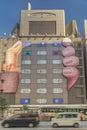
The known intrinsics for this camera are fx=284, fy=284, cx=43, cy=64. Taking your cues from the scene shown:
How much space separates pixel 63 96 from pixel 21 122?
233 ft

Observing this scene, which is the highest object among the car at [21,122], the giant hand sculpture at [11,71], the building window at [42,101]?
the giant hand sculpture at [11,71]

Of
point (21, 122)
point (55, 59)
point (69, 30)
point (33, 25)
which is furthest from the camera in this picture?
point (69, 30)

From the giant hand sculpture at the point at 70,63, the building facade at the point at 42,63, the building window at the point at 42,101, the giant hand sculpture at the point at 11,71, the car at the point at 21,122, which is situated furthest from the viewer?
the giant hand sculpture at the point at 70,63

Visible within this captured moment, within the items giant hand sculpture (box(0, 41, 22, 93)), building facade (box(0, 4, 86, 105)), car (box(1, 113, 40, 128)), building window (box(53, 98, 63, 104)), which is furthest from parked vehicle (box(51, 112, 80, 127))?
giant hand sculpture (box(0, 41, 22, 93))

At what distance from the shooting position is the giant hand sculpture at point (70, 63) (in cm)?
11810

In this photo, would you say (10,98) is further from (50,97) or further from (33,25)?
(33,25)

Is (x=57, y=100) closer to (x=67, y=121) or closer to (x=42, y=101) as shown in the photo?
(x=42, y=101)

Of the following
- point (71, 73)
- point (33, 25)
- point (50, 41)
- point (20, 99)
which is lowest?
point (20, 99)

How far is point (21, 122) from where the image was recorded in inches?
1780

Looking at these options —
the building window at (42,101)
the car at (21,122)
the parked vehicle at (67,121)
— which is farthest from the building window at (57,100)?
the car at (21,122)

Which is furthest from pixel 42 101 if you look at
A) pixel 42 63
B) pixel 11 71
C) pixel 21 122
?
pixel 21 122

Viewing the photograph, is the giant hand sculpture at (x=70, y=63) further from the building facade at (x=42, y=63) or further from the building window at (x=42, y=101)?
the building window at (x=42, y=101)

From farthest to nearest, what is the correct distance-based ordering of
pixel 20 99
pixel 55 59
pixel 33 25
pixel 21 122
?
pixel 33 25
pixel 55 59
pixel 20 99
pixel 21 122

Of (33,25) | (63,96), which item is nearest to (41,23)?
(33,25)
